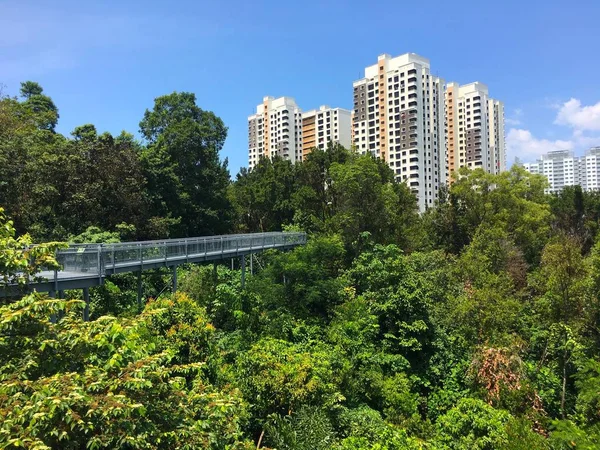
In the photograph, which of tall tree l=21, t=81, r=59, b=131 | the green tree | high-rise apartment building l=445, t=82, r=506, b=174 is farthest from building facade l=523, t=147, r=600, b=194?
tall tree l=21, t=81, r=59, b=131

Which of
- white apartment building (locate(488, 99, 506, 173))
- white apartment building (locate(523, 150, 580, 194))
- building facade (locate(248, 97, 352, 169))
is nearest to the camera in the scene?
white apartment building (locate(488, 99, 506, 173))

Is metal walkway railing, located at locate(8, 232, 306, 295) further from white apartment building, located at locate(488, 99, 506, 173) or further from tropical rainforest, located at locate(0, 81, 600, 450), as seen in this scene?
white apartment building, located at locate(488, 99, 506, 173)

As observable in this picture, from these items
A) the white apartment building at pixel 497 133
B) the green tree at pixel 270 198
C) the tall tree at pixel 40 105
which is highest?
the white apartment building at pixel 497 133

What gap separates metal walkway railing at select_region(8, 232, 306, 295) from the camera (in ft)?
37.7

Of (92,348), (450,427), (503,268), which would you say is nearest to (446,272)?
(503,268)

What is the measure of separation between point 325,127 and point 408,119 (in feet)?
70.1

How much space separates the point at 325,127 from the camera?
262ft

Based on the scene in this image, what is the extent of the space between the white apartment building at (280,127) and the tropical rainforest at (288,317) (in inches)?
1870

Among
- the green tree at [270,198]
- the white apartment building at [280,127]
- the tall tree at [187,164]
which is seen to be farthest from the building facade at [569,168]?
the tall tree at [187,164]

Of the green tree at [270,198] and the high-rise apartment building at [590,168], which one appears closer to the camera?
the green tree at [270,198]

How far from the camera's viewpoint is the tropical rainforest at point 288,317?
4.89 m

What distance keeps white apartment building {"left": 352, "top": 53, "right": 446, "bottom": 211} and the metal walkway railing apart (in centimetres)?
4439

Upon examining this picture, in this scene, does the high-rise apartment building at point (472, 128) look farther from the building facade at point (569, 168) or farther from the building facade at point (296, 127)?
the building facade at point (569, 168)

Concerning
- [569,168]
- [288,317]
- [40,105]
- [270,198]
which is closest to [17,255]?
[288,317]
